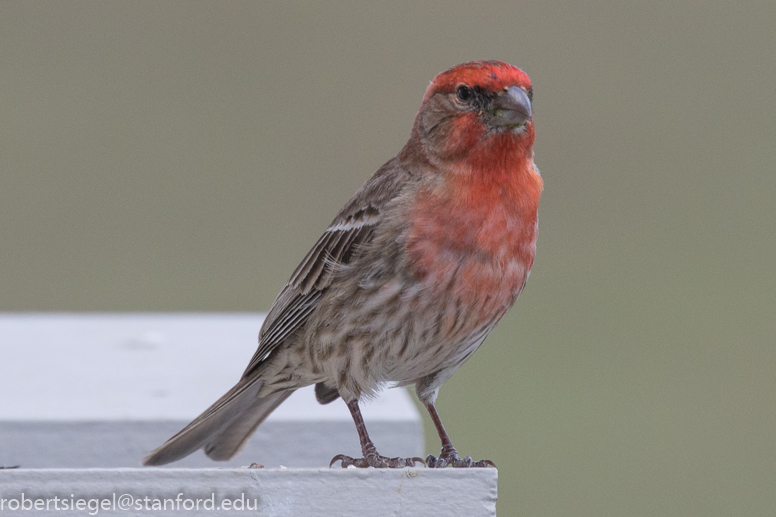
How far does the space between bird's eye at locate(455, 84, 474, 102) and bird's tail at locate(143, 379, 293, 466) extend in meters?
1.20

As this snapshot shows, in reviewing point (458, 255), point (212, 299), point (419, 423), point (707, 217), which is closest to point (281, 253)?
point (212, 299)

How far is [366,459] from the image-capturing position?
3.83m

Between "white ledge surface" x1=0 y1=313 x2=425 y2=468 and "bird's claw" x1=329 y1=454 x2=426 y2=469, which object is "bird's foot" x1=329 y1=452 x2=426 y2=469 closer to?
"bird's claw" x1=329 y1=454 x2=426 y2=469

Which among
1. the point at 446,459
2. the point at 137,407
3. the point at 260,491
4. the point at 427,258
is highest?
the point at 427,258

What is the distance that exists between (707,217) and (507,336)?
2589 millimetres

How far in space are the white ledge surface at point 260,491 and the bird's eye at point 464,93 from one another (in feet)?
3.79

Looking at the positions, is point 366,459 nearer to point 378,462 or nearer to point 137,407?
point 378,462

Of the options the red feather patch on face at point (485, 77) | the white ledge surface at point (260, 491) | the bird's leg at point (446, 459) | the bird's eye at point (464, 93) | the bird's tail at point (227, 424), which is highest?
the red feather patch on face at point (485, 77)

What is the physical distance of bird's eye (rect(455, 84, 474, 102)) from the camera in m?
3.65

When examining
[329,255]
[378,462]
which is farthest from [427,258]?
[378,462]

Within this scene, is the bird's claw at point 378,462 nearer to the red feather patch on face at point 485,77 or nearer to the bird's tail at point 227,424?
the bird's tail at point 227,424

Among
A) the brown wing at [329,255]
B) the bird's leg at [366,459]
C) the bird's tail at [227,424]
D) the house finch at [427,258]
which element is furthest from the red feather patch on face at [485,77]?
the bird's tail at [227,424]

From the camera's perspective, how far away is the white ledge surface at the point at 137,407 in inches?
165

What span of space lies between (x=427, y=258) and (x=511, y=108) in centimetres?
49
